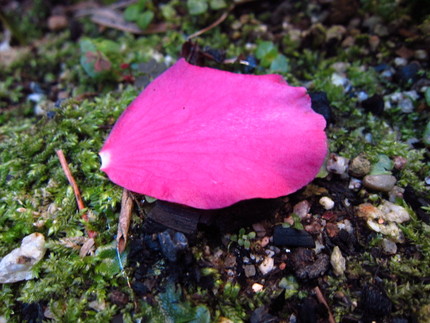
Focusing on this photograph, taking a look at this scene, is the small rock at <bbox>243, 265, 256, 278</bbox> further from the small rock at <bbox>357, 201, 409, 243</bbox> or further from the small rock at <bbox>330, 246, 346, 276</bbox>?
the small rock at <bbox>357, 201, 409, 243</bbox>

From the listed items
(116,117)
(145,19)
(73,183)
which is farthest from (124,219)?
(145,19)

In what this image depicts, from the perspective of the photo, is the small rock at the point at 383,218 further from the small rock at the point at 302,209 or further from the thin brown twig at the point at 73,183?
the thin brown twig at the point at 73,183

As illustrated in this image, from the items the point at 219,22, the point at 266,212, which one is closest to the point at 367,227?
the point at 266,212

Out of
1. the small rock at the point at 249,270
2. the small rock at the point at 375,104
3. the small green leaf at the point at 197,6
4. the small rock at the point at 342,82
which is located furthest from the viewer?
the small green leaf at the point at 197,6

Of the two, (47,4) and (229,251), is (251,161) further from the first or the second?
(47,4)

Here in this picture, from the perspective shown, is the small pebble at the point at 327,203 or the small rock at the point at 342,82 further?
the small rock at the point at 342,82

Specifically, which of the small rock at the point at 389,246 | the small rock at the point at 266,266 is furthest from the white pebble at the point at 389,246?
the small rock at the point at 266,266

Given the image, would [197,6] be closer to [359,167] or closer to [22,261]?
[359,167]
